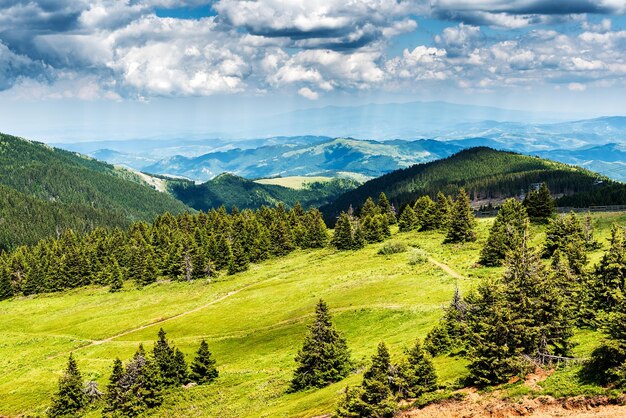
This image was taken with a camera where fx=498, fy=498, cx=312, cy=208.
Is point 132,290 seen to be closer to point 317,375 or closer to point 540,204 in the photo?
point 317,375

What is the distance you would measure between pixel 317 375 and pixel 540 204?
86488 mm

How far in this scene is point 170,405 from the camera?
52438 millimetres

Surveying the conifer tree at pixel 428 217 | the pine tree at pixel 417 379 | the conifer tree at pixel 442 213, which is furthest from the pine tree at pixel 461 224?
the pine tree at pixel 417 379

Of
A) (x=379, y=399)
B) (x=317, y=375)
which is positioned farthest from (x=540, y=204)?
(x=379, y=399)

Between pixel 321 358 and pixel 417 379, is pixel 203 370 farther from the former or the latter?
pixel 417 379

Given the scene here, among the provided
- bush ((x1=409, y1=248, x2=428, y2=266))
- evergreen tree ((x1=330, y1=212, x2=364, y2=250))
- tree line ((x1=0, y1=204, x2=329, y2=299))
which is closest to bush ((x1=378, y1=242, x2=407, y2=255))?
bush ((x1=409, y1=248, x2=428, y2=266))

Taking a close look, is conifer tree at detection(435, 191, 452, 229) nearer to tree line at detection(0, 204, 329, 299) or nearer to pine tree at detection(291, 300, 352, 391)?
tree line at detection(0, 204, 329, 299)

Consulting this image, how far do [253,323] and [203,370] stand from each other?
22582mm

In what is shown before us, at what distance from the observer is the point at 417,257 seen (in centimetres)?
9894

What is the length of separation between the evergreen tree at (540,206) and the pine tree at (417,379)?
294ft

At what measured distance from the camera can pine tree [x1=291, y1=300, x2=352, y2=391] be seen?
49750 mm

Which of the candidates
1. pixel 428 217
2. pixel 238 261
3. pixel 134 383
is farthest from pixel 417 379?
pixel 428 217

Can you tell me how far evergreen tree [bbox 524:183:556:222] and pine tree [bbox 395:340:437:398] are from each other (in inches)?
3526

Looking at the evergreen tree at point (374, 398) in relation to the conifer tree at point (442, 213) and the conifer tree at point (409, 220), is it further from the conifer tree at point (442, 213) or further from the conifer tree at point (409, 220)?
the conifer tree at point (409, 220)
